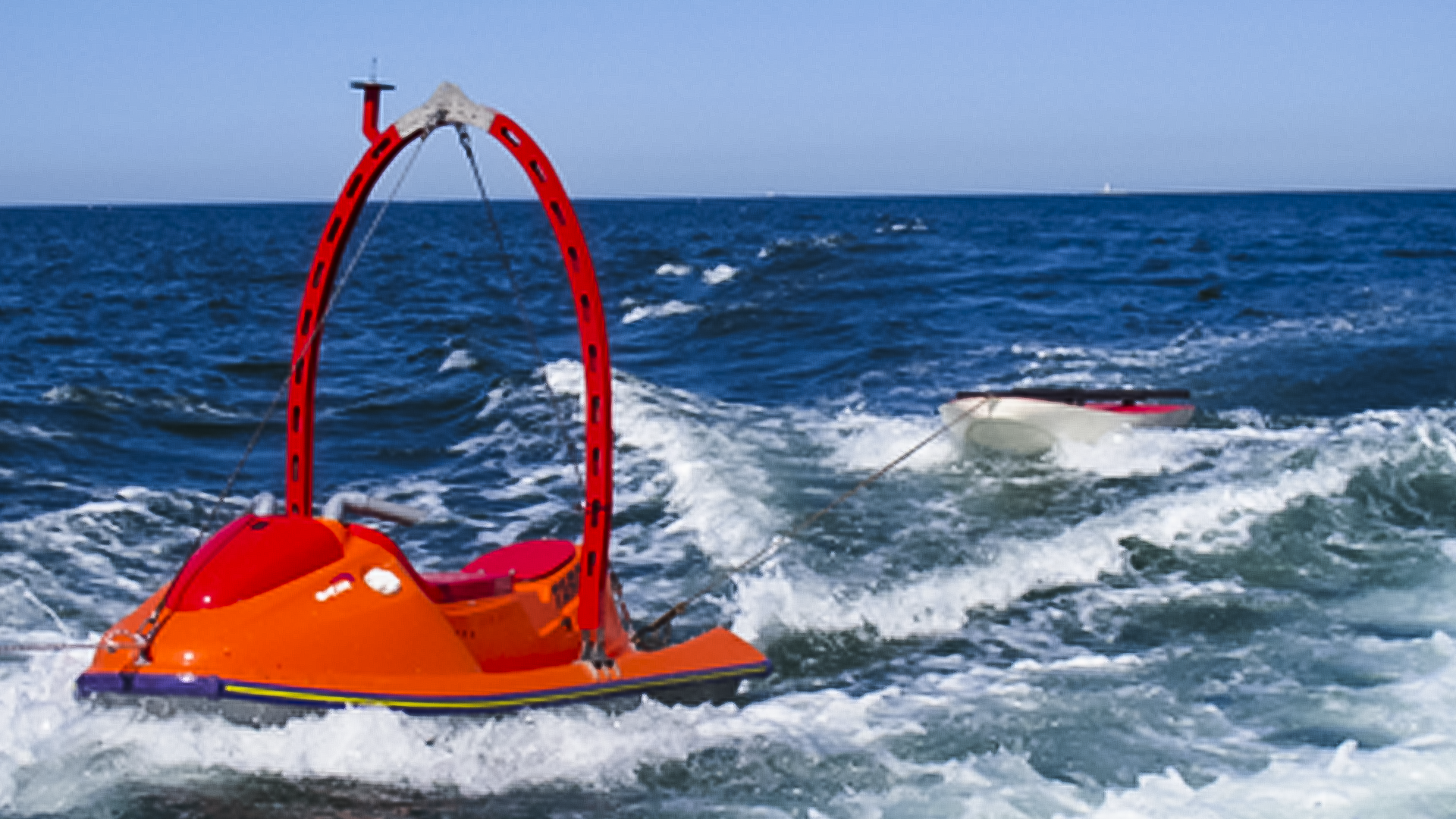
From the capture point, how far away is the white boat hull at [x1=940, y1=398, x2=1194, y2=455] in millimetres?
14609

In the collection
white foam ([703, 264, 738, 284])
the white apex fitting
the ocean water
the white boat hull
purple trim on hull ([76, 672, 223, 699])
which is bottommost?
the ocean water

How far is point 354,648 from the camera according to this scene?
20.6 ft

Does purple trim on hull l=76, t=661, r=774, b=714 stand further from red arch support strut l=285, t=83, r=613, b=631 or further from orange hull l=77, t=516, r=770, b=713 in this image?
red arch support strut l=285, t=83, r=613, b=631

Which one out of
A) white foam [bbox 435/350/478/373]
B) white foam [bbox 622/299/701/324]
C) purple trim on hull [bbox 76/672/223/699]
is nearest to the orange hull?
purple trim on hull [bbox 76/672/223/699]

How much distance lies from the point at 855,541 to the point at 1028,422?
380 centimetres

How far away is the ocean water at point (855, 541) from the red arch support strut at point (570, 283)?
40.9 inches

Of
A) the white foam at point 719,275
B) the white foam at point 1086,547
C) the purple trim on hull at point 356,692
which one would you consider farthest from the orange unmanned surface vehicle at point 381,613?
the white foam at point 719,275

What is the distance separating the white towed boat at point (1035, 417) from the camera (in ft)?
47.9

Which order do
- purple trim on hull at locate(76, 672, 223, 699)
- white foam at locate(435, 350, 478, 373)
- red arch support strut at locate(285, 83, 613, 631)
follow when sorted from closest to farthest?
purple trim on hull at locate(76, 672, 223, 699)
red arch support strut at locate(285, 83, 613, 631)
white foam at locate(435, 350, 478, 373)

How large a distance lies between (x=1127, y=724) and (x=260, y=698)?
4614 mm

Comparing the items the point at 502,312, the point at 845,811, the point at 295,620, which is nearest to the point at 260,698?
the point at 295,620

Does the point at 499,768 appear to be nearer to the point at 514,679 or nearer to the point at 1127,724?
the point at 514,679

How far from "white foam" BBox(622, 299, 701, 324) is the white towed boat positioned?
55.7 ft

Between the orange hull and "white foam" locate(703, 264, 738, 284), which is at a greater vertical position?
"white foam" locate(703, 264, 738, 284)
